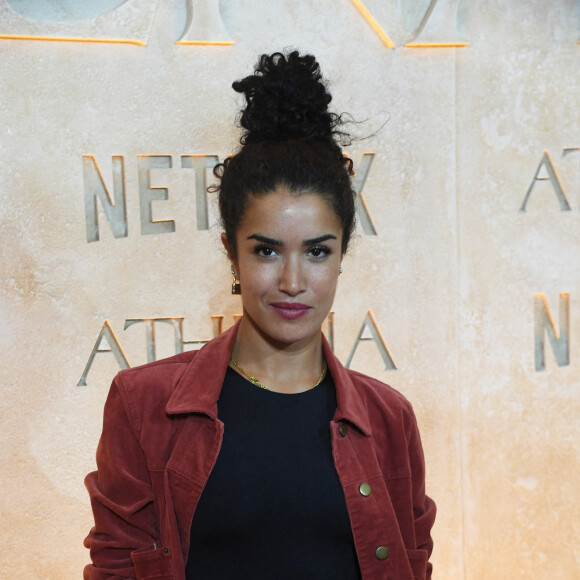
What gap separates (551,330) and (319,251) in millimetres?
1449

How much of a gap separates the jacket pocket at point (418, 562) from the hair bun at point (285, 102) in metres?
0.83

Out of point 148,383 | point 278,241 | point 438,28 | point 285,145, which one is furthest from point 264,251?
point 438,28

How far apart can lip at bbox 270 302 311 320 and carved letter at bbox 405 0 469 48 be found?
1.39m

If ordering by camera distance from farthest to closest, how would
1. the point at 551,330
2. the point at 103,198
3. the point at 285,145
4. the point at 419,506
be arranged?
1. the point at 551,330
2. the point at 103,198
3. the point at 419,506
4. the point at 285,145

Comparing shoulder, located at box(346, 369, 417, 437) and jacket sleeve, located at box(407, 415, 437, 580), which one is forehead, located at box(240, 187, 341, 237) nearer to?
shoulder, located at box(346, 369, 417, 437)

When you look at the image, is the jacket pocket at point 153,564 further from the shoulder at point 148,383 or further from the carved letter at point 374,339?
the carved letter at point 374,339

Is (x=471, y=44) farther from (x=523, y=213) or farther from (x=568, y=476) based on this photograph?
(x=568, y=476)

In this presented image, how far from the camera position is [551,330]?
8.31 ft

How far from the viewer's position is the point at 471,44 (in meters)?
2.44

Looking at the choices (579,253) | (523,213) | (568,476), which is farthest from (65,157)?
(568,476)

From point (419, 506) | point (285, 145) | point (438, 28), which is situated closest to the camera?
point (285, 145)

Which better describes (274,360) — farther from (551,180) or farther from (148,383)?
(551,180)

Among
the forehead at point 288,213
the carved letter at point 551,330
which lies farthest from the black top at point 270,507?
→ the carved letter at point 551,330

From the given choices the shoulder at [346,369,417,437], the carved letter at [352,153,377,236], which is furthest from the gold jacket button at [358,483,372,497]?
the carved letter at [352,153,377,236]
